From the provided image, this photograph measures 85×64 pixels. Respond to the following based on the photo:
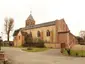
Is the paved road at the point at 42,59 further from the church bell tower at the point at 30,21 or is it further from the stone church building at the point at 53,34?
the church bell tower at the point at 30,21

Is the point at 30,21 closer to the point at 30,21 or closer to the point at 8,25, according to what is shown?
the point at 30,21

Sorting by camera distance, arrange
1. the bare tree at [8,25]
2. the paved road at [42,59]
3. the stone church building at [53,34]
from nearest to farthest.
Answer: the paved road at [42,59], the stone church building at [53,34], the bare tree at [8,25]

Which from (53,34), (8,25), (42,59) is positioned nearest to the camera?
(42,59)

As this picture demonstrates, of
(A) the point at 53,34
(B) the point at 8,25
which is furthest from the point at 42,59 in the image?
(B) the point at 8,25

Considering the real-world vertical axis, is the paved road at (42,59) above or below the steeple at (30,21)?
below

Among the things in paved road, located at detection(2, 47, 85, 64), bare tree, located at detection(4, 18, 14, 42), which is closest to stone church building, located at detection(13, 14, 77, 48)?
bare tree, located at detection(4, 18, 14, 42)

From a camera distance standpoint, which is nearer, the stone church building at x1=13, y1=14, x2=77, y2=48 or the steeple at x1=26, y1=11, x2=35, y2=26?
the stone church building at x1=13, y1=14, x2=77, y2=48

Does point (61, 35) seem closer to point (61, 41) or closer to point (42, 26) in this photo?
point (61, 41)

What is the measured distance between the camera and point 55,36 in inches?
2810

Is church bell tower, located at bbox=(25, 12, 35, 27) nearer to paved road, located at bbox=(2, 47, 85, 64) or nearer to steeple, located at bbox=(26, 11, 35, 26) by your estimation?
steeple, located at bbox=(26, 11, 35, 26)

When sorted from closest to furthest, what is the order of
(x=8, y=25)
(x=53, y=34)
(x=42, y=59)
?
(x=42, y=59), (x=53, y=34), (x=8, y=25)

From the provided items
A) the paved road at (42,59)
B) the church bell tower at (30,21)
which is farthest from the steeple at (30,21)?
the paved road at (42,59)

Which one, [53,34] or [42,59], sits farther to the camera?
[53,34]

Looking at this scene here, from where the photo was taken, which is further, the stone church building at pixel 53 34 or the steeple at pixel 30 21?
the steeple at pixel 30 21
